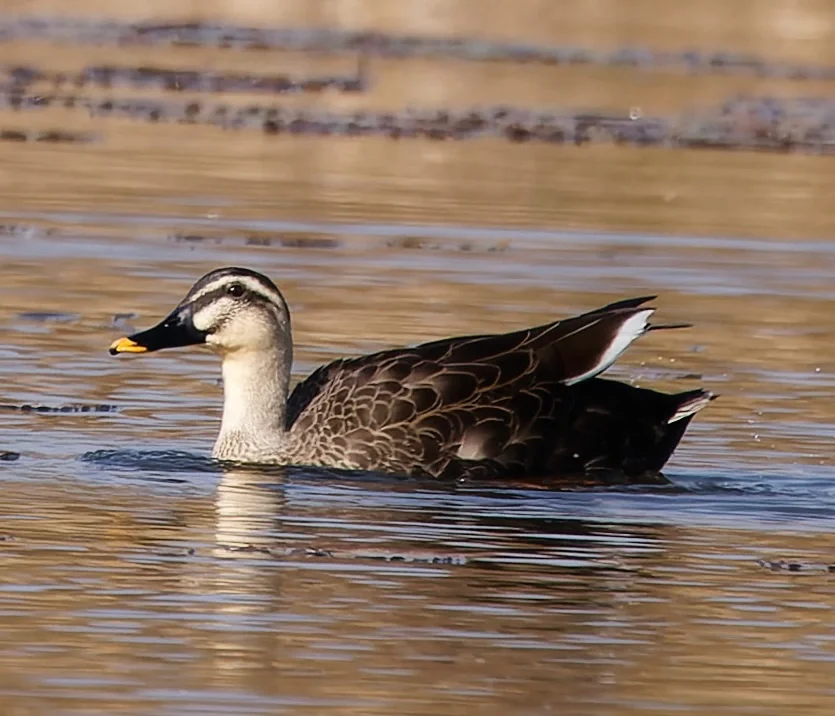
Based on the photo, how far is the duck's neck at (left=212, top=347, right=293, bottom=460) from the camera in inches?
484

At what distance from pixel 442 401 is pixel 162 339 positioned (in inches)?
52.4

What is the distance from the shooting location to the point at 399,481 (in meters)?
11.9

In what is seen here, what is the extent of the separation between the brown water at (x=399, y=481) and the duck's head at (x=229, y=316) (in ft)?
1.74

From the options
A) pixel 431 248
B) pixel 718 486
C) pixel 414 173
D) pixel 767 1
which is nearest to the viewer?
pixel 718 486

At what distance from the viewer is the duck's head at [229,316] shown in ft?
40.8

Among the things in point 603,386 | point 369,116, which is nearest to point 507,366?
point 603,386

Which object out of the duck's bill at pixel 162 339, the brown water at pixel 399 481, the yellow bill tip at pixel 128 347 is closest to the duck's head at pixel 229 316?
the duck's bill at pixel 162 339

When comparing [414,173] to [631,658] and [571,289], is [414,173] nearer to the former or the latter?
[571,289]

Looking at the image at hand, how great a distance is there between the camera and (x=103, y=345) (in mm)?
15242

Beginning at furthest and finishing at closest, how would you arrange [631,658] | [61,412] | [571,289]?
[571,289], [61,412], [631,658]

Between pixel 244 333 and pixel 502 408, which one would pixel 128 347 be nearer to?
pixel 244 333

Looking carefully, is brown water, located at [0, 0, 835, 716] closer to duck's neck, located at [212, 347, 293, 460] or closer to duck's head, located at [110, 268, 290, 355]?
duck's neck, located at [212, 347, 293, 460]

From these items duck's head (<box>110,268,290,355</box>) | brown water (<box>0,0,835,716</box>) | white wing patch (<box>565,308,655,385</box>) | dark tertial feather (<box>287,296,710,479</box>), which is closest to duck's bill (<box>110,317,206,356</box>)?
duck's head (<box>110,268,290,355</box>)

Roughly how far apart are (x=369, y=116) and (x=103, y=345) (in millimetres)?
15610
